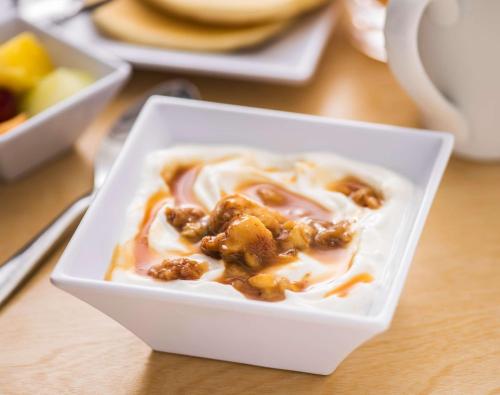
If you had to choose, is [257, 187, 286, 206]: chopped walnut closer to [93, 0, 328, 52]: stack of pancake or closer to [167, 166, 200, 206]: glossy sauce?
[167, 166, 200, 206]: glossy sauce

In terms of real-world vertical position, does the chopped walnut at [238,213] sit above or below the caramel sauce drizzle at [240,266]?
above

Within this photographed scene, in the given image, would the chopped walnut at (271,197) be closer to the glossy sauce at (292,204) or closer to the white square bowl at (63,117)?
the glossy sauce at (292,204)

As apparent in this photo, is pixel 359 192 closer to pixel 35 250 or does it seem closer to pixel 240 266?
pixel 240 266

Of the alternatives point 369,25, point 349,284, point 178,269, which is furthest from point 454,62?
point 178,269

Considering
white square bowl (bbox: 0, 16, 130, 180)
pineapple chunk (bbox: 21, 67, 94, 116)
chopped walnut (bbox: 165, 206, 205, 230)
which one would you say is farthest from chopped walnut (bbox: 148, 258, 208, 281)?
pineapple chunk (bbox: 21, 67, 94, 116)

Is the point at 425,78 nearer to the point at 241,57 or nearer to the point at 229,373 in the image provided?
the point at 241,57

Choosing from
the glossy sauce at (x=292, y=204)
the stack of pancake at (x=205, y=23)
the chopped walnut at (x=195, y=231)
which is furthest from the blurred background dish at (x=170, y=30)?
the chopped walnut at (x=195, y=231)
